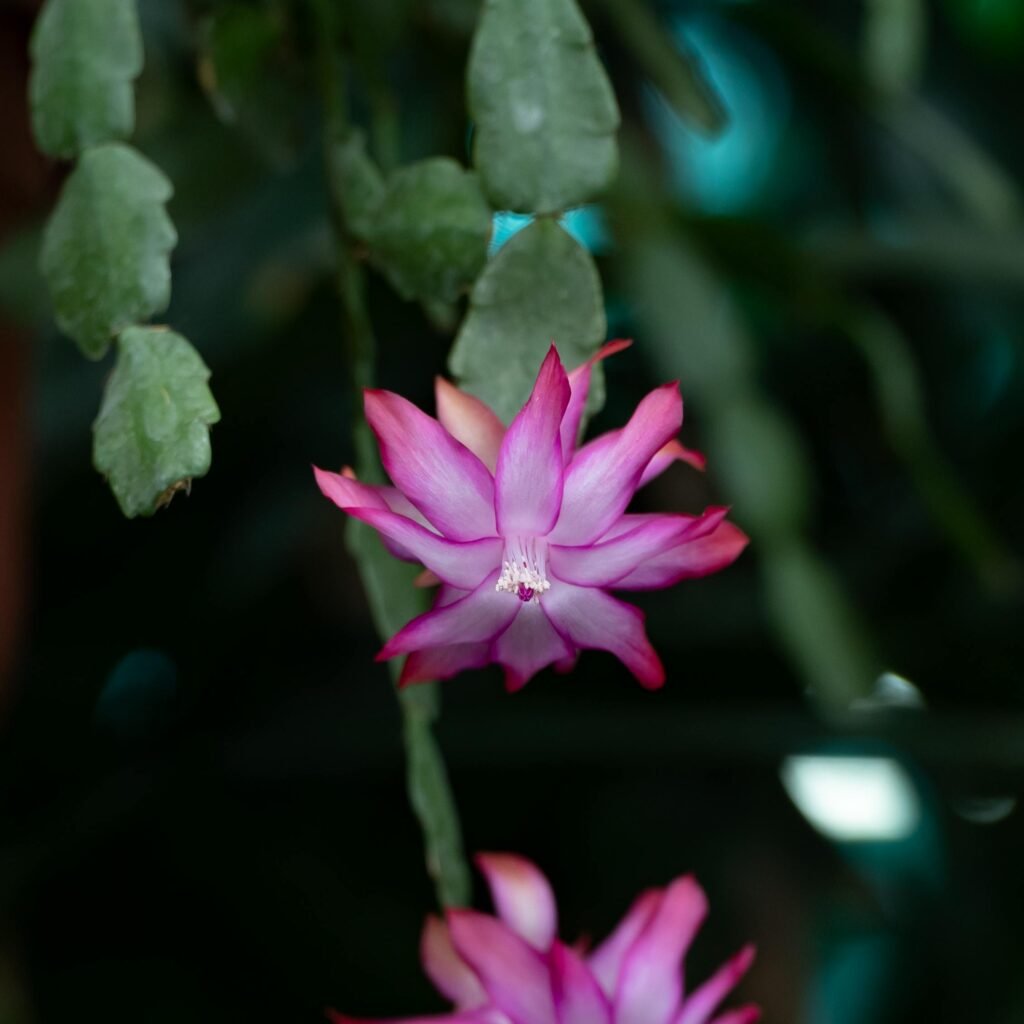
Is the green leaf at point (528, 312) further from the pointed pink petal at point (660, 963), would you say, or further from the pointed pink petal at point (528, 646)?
the pointed pink petal at point (660, 963)

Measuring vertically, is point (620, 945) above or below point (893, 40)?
below

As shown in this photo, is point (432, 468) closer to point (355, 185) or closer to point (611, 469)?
point (611, 469)

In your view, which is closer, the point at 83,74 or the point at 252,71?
the point at 83,74

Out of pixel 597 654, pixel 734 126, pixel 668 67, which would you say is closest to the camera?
pixel 668 67

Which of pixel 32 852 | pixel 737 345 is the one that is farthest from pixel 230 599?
pixel 737 345

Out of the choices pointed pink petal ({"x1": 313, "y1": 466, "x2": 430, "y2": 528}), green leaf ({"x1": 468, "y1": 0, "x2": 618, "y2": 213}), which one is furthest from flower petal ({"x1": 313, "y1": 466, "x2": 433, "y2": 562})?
green leaf ({"x1": 468, "y1": 0, "x2": 618, "y2": 213})

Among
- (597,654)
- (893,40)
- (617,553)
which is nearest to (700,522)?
(617,553)

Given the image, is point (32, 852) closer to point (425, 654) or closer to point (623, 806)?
point (623, 806)
